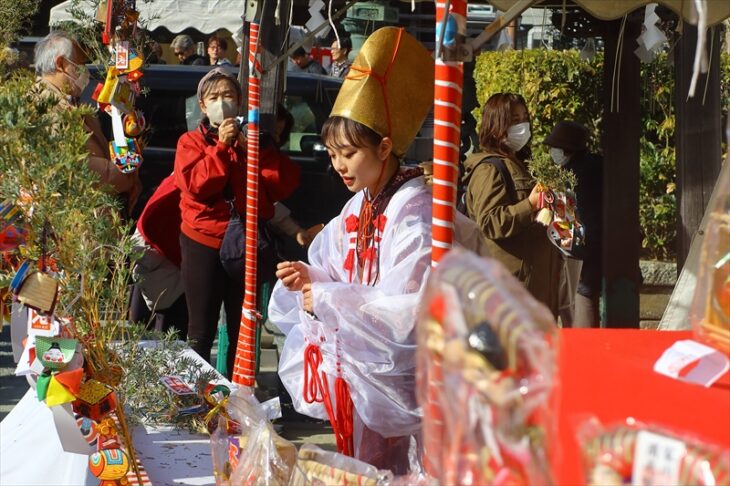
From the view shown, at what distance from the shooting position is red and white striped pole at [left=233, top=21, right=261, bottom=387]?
441cm

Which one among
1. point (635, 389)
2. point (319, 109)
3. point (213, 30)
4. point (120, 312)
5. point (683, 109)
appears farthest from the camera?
point (213, 30)

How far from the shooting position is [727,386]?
1507mm

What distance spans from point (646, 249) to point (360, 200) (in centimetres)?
557

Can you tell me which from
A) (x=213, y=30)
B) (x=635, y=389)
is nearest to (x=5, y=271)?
(x=635, y=389)

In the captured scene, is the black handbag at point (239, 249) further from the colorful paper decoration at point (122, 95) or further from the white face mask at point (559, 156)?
the white face mask at point (559, 156)

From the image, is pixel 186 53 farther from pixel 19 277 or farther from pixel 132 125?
pixel 19 277

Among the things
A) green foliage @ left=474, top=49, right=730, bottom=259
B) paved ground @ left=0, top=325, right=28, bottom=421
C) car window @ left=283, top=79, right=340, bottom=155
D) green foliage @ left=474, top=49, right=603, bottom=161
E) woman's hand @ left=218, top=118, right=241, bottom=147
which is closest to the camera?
woman's hand @ left=218, top=118, right=241, bottom=147

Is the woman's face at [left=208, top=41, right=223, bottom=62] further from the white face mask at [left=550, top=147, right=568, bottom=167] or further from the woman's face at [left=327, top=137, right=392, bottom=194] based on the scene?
the woman's face at [left=327, top=137, right=392, bottom=194]

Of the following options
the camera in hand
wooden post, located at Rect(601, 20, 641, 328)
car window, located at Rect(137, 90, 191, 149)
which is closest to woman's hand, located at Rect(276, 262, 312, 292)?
the camera in hand

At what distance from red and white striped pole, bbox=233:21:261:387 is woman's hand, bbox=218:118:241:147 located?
18 cm

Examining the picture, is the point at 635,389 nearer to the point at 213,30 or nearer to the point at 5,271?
the point at 5,271

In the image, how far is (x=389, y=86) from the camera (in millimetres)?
2867

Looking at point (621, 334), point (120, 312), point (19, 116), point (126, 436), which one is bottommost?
point (126, 436)

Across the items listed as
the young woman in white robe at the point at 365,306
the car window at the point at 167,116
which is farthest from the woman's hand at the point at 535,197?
the car window at the point at 167,116
